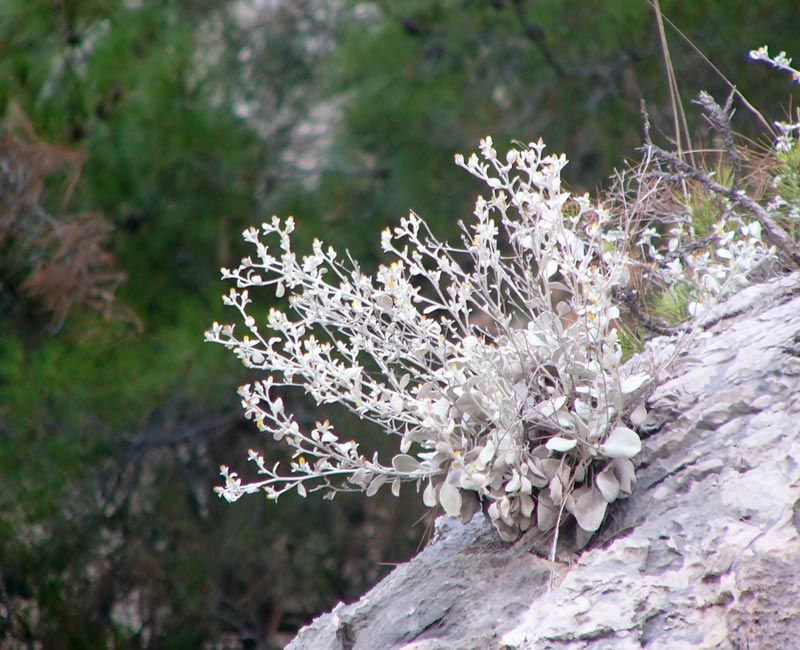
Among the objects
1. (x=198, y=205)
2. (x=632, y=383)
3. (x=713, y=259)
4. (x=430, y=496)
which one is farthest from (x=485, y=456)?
(x=198, y=205)

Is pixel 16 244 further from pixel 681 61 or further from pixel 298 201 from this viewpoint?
pixel 681 61

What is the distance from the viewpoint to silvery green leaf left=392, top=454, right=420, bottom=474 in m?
1.82

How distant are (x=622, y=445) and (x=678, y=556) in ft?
0.66

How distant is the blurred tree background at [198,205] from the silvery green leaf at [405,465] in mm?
2697

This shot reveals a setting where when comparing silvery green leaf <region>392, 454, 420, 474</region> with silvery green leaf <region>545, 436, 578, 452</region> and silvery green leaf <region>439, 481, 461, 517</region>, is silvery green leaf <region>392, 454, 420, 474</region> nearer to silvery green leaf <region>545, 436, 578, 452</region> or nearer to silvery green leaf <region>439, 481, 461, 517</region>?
silvery green leaf <region>439, 481, 461, 517</region>

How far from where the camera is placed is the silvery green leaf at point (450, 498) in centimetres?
173

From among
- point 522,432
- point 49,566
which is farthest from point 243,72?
point 522,432

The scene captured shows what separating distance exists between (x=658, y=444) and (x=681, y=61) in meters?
3.75

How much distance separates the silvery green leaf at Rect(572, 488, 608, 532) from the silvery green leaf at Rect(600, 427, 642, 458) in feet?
0.26

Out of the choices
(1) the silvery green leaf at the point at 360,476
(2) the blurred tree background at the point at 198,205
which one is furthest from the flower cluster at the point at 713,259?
(2) the blurred tree background at the point at 198,205

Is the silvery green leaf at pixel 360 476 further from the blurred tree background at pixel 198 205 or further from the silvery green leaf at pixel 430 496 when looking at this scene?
the blurred tree background at pixel 198 205

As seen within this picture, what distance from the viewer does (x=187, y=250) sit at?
5.39 m

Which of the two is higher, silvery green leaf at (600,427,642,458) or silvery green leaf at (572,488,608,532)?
silvery green leaf at (600,427,642,458)

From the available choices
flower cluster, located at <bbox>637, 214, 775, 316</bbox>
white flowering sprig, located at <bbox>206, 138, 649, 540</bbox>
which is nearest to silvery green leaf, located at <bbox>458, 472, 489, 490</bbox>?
white flowering sprig, located at <bbox>206, 138, 649, 540</bbox>
